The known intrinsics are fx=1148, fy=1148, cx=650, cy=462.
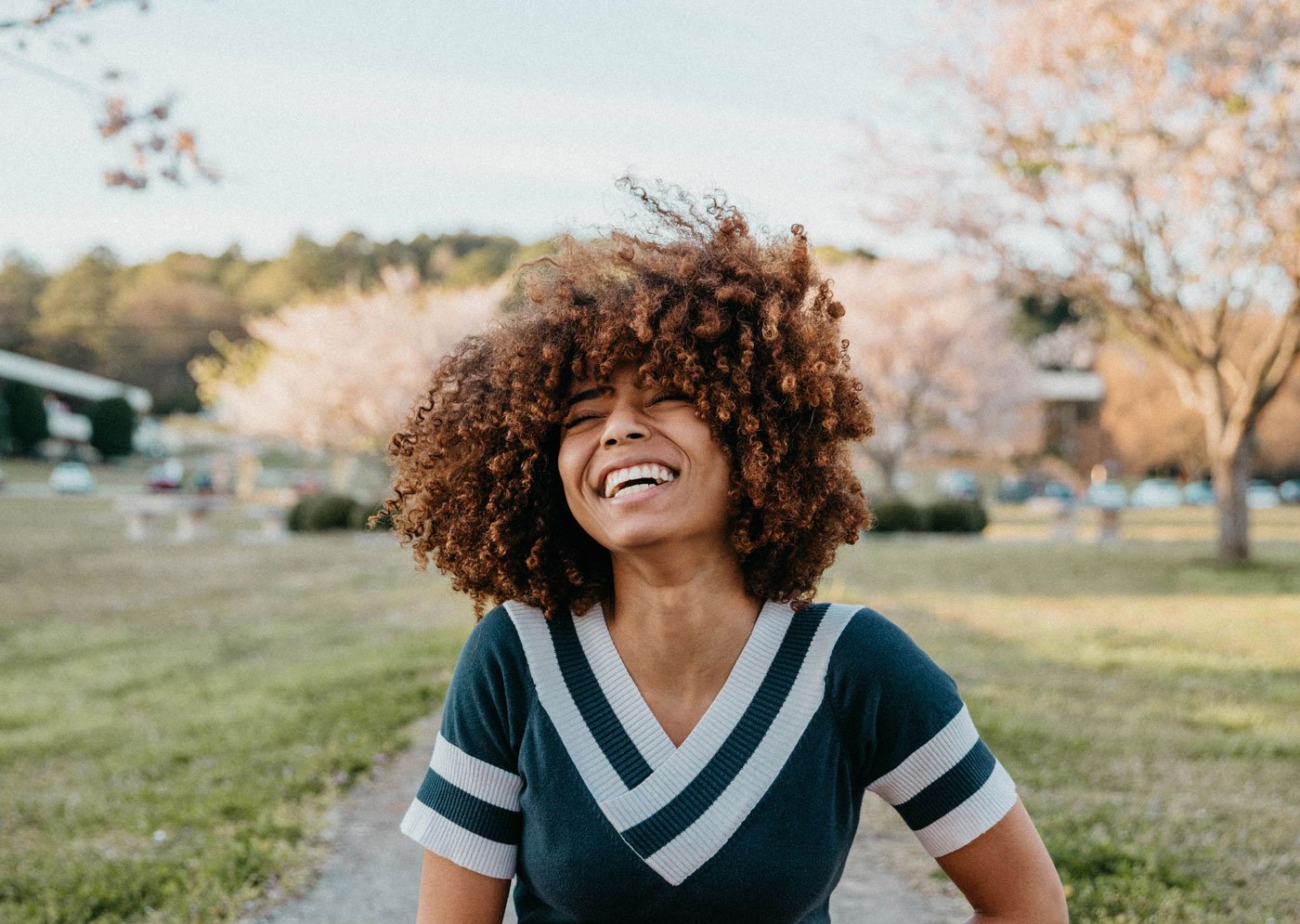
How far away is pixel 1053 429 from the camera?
54906 millimetres

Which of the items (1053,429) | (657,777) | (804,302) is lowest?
(1053,429)

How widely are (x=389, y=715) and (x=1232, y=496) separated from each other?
38.5 ft

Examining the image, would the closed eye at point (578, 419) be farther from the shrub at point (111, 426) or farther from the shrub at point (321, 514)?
the shrub at point (111, 426)

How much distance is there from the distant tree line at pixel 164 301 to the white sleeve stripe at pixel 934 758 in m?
61.6

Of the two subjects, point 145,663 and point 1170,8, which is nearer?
point 145,663

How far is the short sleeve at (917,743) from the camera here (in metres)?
1.70

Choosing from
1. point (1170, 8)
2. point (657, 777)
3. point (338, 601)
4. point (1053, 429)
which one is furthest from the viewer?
point (1053, 429)

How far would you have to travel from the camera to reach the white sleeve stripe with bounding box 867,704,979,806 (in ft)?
5.58

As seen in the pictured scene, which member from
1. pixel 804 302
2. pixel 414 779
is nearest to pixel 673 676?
pixel 804 302

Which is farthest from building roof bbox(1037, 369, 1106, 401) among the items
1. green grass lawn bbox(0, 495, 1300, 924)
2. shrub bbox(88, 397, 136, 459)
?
shrub bbox(88, 397, 136, 459)

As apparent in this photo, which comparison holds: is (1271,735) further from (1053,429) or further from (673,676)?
(1053,429)

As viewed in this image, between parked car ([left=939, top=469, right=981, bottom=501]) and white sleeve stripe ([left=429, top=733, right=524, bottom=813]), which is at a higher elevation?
white sleeve stripe ([left=429, top=733, right=524, bottom=813])

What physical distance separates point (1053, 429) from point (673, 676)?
56511mm

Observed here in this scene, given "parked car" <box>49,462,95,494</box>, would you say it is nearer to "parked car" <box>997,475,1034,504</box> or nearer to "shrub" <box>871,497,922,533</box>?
"shrub" <box>871,497,922,533</box>
